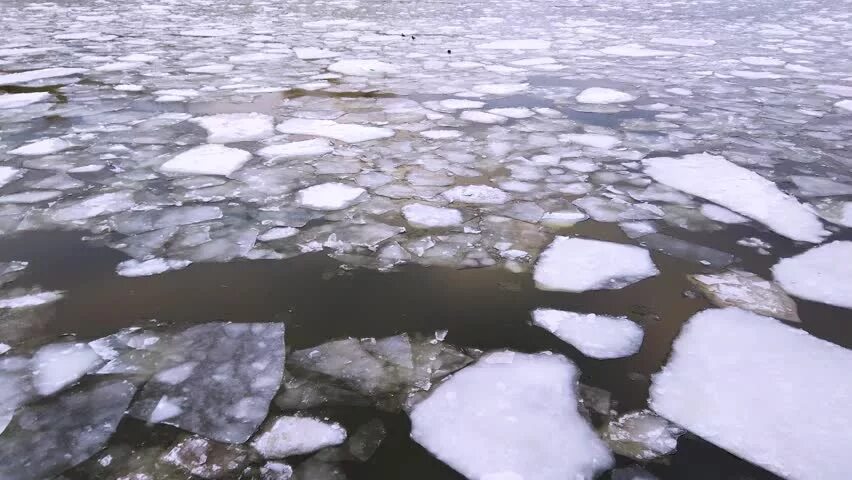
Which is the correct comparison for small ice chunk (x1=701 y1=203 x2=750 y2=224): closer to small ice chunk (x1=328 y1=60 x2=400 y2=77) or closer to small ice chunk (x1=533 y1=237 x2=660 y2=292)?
small ice chunk (x1=533 y1=237 x2=660 y2=292)

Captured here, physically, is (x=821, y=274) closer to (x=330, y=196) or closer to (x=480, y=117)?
(x=330, y=196)

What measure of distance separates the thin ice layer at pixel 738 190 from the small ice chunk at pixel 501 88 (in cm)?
138

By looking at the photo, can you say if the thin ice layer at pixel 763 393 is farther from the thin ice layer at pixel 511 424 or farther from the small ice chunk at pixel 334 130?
the small ice chunk at pixel 334 130

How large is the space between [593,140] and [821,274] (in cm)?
127

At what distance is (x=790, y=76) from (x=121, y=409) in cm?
468

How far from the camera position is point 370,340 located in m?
1.25

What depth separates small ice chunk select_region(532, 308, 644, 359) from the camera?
123cm

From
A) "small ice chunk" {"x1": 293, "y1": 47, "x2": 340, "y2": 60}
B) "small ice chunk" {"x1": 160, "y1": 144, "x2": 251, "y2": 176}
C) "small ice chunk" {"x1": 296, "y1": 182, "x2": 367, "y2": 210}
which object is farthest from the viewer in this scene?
"small ice chunk" {"x1": 293, "y1": 47, "x2": 340, "y2": 60}

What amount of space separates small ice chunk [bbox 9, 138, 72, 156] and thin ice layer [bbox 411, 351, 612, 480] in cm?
215

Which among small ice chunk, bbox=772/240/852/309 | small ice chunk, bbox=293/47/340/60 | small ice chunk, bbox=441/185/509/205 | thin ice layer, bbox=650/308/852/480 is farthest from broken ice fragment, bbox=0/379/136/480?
small ice chunk, bbox=293/47/340/60

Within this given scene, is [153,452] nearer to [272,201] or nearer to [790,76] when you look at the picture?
[272,201]

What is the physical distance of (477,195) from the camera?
6.53ft

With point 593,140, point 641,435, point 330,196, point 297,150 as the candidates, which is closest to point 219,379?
point 641,435

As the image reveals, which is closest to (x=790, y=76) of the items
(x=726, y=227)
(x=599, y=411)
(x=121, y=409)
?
(x=726, y=227)
